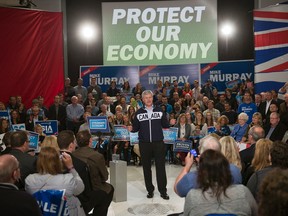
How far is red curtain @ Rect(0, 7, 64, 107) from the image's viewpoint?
37.5ft

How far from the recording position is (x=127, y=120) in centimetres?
964

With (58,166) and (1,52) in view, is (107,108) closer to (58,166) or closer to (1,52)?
(1,52)

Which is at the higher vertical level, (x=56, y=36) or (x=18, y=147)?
(x=56, y=36)

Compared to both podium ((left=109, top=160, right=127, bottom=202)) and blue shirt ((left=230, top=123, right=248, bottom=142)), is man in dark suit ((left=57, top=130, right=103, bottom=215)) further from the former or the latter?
blue shirt ((left=230, top=123, right=248, bottom=142))

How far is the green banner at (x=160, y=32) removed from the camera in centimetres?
1501

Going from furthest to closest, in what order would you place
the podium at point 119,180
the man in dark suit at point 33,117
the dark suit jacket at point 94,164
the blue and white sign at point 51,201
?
the man in dark suit at point 33,117, the podium at point 119,180, the dark suit jacket at point 94,164, the blue and white sign at point 51,201

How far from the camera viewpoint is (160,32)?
15141 millimetres

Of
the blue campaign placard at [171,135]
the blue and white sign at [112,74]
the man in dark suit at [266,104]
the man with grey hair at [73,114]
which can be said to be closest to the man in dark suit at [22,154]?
the blue campaign placard at [171,135]

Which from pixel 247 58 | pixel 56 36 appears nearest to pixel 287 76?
pixel 247 58

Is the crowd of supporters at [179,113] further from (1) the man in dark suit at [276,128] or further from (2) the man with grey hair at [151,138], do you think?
(2) the man with grey hair at [151,138]

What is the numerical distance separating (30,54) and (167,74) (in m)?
4.63

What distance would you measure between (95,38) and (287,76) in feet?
23.0

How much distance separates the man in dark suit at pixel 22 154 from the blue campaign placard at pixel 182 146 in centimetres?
479

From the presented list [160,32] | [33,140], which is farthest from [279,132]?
[160,32]
